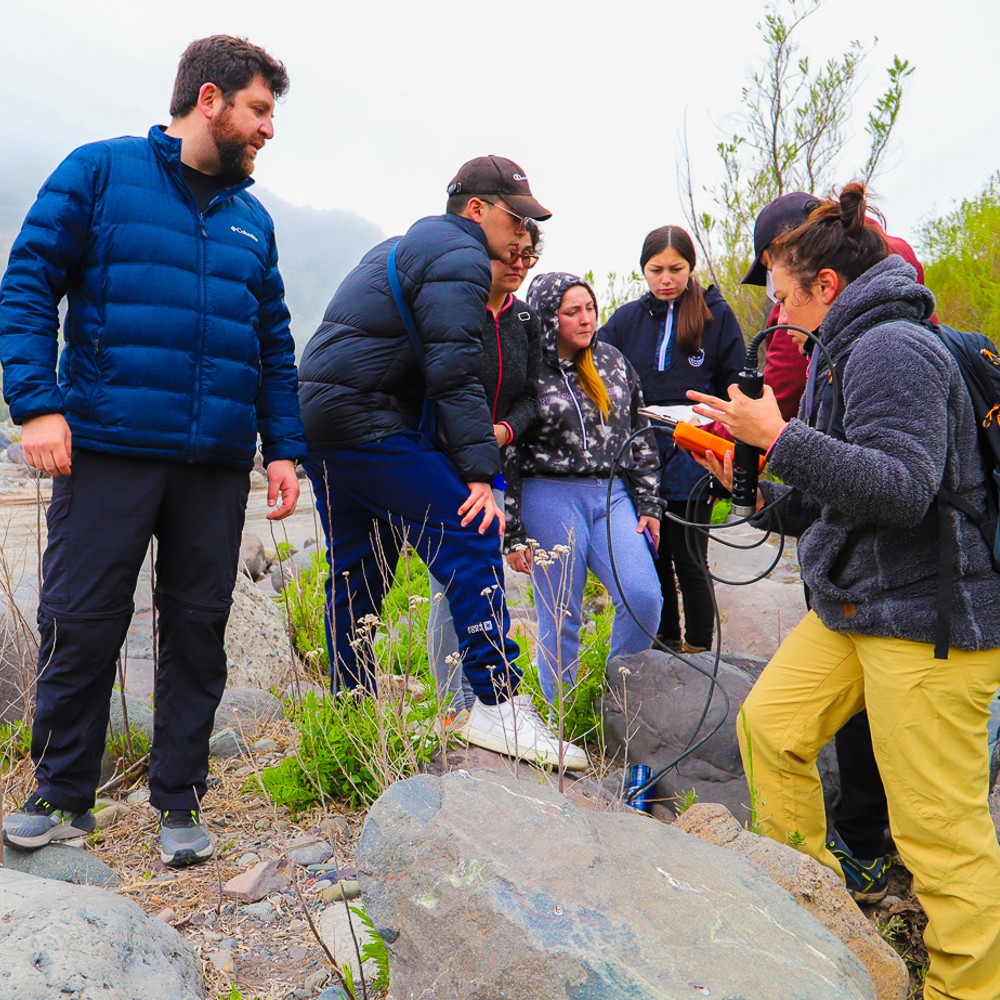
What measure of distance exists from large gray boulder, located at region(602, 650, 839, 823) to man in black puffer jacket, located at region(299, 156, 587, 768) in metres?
0.32

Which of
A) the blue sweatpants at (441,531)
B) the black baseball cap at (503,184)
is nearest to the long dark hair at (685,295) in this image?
the black baseball cap at (503,184)

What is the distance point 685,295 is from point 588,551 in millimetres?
1583

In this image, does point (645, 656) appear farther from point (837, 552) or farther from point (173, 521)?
point (173, 521)

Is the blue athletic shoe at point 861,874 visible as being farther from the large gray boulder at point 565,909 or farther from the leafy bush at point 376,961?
the leafy bush at point 376,961

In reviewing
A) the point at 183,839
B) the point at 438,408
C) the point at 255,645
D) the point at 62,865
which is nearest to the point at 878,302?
the point at 438,408

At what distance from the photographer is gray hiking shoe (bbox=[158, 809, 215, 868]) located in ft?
9.95

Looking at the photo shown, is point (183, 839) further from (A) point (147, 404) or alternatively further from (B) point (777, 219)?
(B) point (777, 219)

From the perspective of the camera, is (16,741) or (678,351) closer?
(16,741)

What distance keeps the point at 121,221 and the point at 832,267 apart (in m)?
2.04

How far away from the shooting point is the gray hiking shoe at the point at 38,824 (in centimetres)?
288

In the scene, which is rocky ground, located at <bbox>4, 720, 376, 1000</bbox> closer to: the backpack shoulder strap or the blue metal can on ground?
the blue metal can on ground

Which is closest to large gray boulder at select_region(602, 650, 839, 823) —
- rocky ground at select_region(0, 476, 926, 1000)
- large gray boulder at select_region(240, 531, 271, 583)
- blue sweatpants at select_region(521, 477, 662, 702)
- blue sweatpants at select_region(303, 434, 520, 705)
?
blue sweatpants at select_region(521, 477, 662, 702)

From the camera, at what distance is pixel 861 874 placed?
3.19m

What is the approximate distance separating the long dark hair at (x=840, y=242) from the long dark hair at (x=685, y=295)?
212 centimetres
